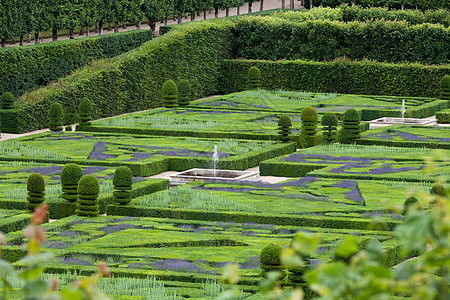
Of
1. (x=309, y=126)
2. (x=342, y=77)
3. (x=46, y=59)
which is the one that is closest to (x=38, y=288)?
(x=309, y=126)

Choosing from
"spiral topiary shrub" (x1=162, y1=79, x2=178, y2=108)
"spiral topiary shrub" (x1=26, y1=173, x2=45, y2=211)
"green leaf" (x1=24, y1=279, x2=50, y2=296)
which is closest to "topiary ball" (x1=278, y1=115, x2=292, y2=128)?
"spiral topiary shrub" (x1=162, y1=79, x2=178, y2=108)

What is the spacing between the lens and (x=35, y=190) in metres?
14.9

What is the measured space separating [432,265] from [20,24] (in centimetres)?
3211

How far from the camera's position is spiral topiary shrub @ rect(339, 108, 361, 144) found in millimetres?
22812

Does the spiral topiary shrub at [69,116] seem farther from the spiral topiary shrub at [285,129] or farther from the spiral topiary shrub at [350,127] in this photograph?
the spiral topiary shrub at [350,127]

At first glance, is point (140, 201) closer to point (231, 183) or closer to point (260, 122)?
point (231, 183)

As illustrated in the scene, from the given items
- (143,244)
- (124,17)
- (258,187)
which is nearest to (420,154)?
(258,187)

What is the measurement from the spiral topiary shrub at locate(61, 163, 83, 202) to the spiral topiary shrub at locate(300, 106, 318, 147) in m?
9.02

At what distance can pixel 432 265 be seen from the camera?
2979 millimetres

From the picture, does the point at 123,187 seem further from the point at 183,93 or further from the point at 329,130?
the point at 183,93

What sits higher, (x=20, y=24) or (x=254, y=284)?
(x=20, y=24)

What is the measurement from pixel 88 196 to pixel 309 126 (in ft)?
33.4

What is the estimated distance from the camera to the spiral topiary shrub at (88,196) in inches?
568

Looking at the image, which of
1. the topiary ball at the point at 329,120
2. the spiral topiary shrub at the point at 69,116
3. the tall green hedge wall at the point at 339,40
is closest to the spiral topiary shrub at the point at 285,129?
the topiary ball at the point at 329,120
